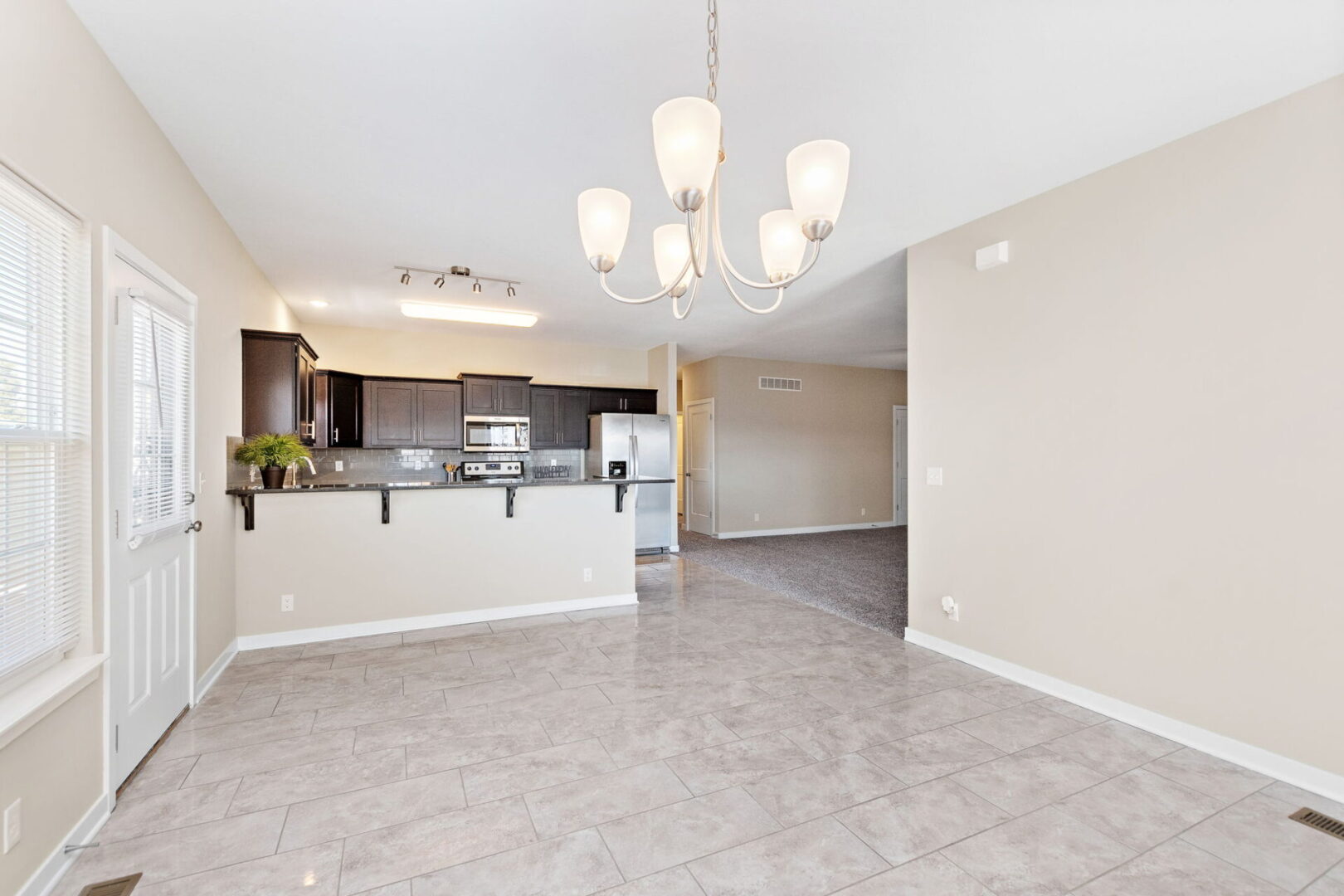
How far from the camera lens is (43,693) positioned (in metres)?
1.73

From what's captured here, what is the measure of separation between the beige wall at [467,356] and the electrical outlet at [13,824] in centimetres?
538

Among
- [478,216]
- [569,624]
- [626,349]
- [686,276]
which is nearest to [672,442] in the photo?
[626,349]

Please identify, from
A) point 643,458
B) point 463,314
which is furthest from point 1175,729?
point 463,314

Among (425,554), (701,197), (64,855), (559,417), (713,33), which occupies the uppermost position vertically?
(713,33)

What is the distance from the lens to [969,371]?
3664 mm

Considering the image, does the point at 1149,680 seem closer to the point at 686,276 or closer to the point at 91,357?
the point at 686,276

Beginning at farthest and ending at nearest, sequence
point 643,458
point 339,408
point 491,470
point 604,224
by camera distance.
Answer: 1. point 643,458
2. point 491,470
3. point 339,408
4. point 604,224

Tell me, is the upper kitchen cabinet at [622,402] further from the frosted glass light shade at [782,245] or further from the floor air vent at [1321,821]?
the floor air vent at [1321,821]

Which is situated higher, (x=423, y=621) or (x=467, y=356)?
(x=467, y=356)

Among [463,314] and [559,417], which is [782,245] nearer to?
[463,314]

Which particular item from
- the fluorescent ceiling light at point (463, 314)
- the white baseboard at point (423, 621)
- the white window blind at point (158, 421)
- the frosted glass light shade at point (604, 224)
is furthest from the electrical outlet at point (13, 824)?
the fluorescent ceiling light at point (463, 314)

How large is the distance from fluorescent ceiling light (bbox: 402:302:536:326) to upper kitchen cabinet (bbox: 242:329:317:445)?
4.58 feet

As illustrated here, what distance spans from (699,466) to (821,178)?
7.41m

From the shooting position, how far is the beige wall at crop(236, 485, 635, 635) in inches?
159
